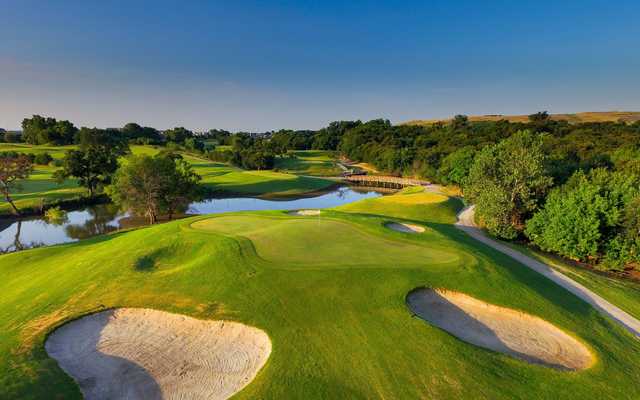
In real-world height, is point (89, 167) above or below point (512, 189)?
above

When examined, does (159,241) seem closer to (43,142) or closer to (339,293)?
(339,293)

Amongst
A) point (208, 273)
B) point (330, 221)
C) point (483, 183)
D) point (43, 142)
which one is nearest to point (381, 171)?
point (483, 183)

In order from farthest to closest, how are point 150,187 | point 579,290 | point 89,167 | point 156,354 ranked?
point 89,167 → point 150,187 → point 579,290 → point 156,354

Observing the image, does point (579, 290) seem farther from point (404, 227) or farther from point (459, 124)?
point (459, 124)

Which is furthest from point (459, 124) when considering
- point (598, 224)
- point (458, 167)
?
point (598, 224)

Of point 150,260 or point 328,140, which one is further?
point 328,140

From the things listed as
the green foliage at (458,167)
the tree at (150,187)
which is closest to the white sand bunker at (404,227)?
the tree at (150,187)
